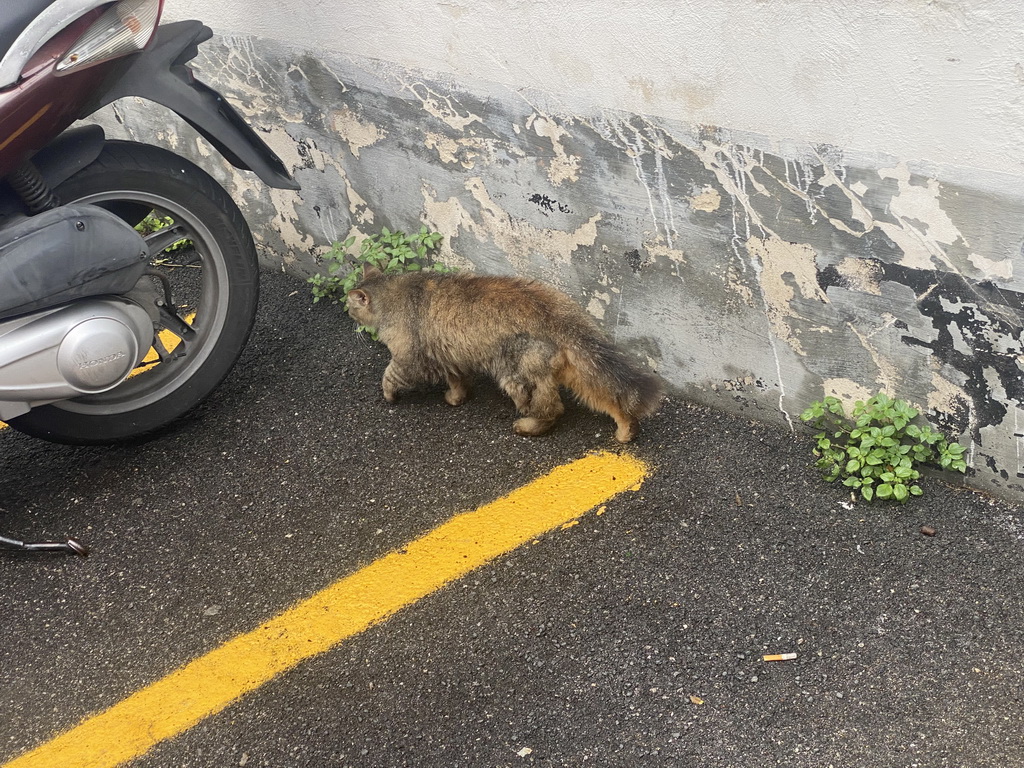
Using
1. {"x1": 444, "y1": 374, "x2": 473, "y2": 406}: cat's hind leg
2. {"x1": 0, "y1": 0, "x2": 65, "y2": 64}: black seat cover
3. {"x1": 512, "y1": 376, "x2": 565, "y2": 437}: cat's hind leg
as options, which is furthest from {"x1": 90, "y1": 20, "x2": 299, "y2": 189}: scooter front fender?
{"x1": 512, "y1": 376, "x2": 565, "y2": 437}: cat's hind leg

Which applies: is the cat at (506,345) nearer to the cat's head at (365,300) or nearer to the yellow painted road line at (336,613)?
the cat's head at (365,300)

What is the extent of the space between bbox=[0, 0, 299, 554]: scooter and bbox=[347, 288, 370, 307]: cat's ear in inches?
15.1

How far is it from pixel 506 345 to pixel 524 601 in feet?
3.12

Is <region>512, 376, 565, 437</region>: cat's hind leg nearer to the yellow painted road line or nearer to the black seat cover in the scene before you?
the yellow painted road line

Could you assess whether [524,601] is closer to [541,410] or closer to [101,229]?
[541,410]

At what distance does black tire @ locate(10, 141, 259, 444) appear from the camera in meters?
3.19

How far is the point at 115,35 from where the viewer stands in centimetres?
284

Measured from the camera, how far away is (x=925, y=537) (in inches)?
104

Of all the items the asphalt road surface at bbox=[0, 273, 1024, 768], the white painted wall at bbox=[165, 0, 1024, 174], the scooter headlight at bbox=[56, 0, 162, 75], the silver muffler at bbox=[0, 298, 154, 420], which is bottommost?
the asphalt road surface at bbox=[0, 273, 1024, 768]

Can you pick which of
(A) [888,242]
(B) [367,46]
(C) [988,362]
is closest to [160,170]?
(B) [367,46]

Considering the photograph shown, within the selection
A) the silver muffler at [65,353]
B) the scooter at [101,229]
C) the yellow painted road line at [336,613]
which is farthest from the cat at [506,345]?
the silver muffler at [65,353]

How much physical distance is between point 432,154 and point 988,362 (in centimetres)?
209

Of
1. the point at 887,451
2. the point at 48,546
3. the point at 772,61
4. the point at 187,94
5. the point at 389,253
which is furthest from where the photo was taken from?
the point at 389,253

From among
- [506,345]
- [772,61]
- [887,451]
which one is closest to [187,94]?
[506,345]
